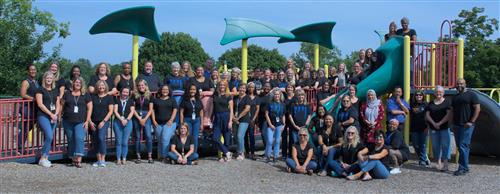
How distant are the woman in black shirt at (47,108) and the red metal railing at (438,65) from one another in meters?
6.84

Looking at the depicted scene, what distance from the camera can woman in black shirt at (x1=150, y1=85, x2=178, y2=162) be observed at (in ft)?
34.0

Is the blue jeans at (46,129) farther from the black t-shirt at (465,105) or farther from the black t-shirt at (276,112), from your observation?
the black t-shirt at (465,105)

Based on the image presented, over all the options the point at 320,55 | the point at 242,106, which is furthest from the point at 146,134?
the point at 320,55

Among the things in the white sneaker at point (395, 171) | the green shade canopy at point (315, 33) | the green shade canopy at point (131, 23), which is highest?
the green shade canopy at point (315, 33)

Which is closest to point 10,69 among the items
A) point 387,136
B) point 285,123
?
point 285,123

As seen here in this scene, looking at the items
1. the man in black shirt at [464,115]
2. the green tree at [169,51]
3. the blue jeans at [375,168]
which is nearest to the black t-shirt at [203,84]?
the blue jeans at [375,168]

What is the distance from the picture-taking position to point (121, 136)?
10.2 metres

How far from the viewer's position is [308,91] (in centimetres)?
1256

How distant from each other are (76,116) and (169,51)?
51.8 meters

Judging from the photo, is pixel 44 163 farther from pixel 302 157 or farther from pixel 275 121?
pixel 302 157

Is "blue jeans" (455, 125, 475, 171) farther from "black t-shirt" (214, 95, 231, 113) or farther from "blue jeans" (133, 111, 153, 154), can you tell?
"blue jeans" (133, 111, 153, 154)

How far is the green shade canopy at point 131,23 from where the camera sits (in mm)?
11617

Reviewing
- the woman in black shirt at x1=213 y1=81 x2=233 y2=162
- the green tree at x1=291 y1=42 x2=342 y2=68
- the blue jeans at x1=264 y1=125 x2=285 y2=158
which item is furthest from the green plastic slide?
the green tree at x1=291 y1=42 x2=342 y2=68

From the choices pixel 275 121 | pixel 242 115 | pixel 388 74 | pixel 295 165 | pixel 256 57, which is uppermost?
pixel 256 57
